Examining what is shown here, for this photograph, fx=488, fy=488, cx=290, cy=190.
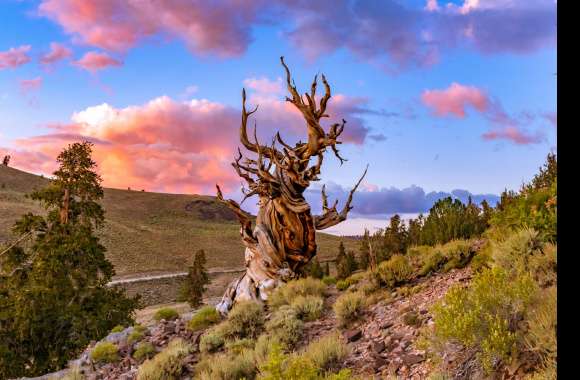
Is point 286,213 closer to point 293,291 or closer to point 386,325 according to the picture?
point 293,291

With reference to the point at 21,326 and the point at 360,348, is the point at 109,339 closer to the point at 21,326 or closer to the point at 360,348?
the point at 21,326

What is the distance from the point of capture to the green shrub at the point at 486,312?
18.7 ft

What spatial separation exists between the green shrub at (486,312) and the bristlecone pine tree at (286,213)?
7.47 m

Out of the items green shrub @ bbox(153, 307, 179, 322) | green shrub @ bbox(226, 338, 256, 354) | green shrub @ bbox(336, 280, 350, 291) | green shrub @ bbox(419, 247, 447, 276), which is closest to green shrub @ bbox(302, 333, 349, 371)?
green shrub @ bbox(226, 338, 256, 354)

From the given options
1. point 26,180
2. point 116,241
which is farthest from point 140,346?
point 26,180

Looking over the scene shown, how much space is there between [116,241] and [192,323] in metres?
65.4

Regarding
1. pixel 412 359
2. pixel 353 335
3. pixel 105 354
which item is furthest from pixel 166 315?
pixel 412 359

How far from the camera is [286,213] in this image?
45.2 feet

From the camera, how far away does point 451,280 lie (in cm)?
1019

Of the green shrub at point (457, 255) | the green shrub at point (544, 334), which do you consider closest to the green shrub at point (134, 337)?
the green shrub at point (457, 255)

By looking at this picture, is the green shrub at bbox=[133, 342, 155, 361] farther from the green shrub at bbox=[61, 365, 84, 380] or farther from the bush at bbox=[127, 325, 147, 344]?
the green shrub at bbox=[61, 365, 84, 380]

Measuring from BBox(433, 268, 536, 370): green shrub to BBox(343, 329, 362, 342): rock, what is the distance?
8.70 ft

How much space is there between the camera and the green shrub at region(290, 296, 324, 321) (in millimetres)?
11039

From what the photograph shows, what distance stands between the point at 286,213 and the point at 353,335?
5485mm
